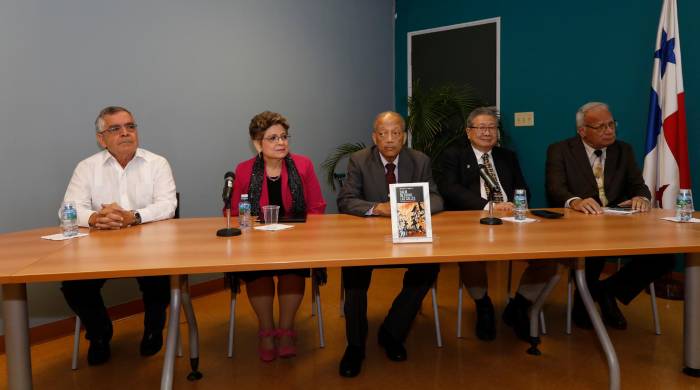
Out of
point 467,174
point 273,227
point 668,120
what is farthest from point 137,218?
point 668,120

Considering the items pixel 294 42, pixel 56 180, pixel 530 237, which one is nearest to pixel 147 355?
pixel 56 180

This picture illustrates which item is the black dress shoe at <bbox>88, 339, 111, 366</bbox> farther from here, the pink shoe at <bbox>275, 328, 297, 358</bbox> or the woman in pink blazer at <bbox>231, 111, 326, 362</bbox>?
the pink shoe at <bbox>275, 328, 297, 358</bbox>

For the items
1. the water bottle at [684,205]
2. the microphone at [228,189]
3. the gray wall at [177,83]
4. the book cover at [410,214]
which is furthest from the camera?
the gray wall at [177,83]

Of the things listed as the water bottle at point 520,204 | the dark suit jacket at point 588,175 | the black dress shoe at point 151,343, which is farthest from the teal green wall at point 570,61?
the black dress shoe at point 151,343

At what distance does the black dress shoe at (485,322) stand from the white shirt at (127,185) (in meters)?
1.80

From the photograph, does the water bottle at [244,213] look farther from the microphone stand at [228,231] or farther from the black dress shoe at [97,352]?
the black dress shoe at [97,352]

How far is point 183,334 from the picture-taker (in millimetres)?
2941

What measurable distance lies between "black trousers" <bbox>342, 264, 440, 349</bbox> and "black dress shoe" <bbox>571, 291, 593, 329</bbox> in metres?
1.05

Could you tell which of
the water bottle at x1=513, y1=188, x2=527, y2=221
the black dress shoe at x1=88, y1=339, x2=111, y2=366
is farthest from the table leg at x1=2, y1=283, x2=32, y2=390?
the water bottle at x1=513, y1=188, x2=527, y2=221

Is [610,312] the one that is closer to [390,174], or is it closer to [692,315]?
[692,315]

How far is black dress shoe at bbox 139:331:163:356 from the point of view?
263 centimetres

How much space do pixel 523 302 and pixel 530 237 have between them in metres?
1.06

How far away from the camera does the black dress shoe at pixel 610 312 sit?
115 inches

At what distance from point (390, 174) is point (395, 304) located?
0.75 metres
